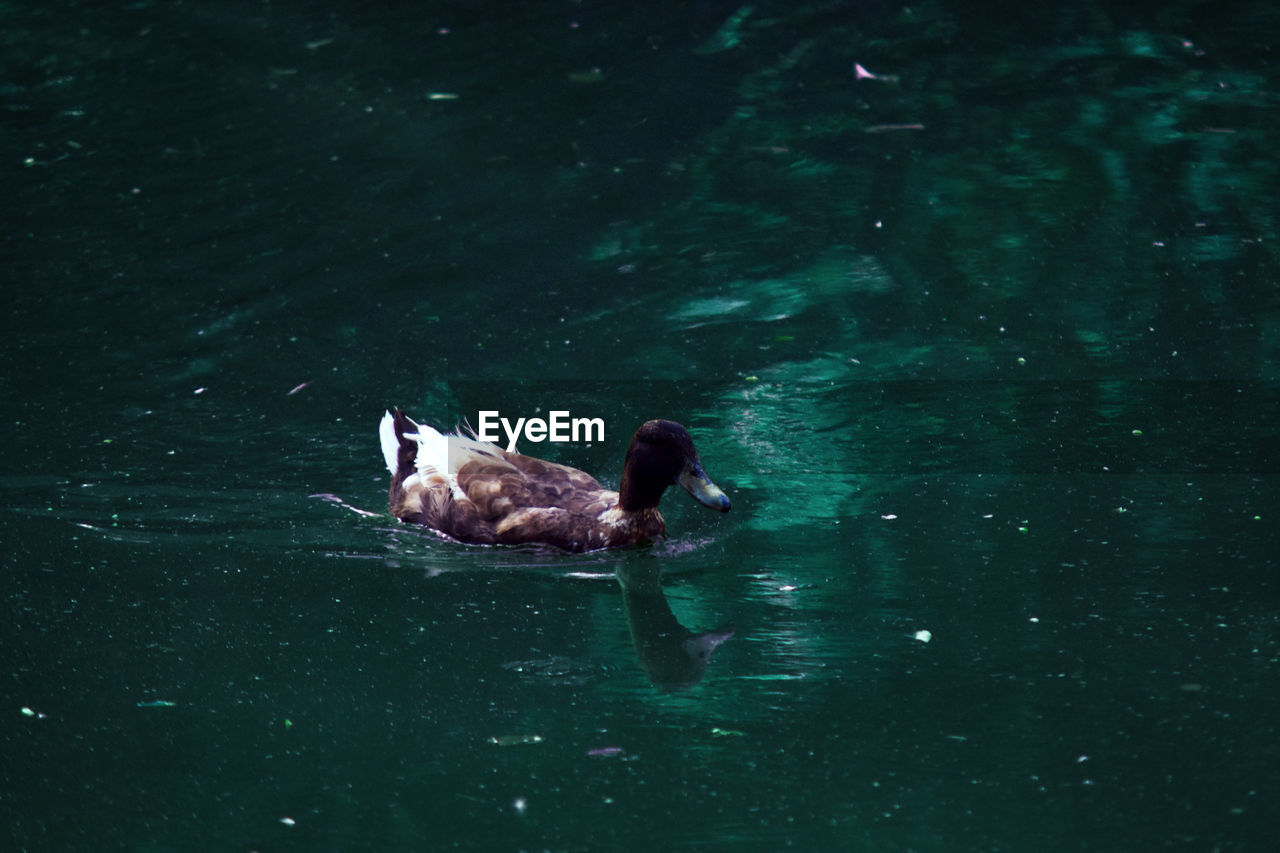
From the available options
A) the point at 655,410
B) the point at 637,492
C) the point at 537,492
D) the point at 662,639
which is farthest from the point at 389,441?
the point at 662,639

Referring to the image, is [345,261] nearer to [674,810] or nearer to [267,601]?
[267,601]

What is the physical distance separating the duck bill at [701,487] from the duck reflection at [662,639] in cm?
36

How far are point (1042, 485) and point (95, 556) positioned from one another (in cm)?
380

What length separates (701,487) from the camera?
6121mm

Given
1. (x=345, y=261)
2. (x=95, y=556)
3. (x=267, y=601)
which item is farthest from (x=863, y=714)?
(x=345, y=261)

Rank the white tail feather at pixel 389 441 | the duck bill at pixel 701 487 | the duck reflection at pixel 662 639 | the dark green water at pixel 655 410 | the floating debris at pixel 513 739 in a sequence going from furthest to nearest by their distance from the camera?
the white tail feather at pixel 389 441, the duck bill at pixel 701 487, the duck reflection at pixel 662 639, the floating debris at pixel 513 739, the dark green water at pixel 655 410

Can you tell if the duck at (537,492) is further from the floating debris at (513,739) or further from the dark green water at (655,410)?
the floating debris at (513,739)

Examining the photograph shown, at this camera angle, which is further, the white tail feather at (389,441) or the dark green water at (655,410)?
the white tail feather at (389,441)

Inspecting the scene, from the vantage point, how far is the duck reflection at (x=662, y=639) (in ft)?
16.7

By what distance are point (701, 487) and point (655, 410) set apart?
130 centimetres

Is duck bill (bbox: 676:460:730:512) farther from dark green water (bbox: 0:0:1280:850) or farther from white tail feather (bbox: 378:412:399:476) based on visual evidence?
white tail feather (bbox: 378:412:399:476)

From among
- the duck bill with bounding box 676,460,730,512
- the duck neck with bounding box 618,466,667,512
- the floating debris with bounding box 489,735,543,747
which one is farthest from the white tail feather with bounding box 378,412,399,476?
the floating debris with bounding box 489,735,543,747

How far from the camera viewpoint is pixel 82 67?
39.1 feet

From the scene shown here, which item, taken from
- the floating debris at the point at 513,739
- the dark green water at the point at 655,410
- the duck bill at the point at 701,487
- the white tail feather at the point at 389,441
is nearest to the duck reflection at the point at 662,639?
the dark green water at the point at 655,410
